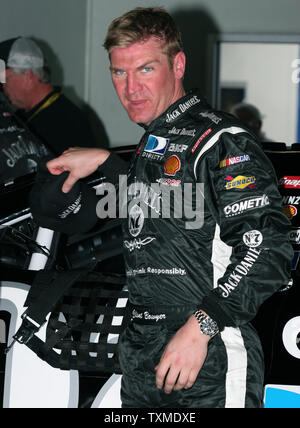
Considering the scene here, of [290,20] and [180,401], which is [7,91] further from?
[290,20]

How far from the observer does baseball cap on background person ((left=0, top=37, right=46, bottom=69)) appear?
3.89m

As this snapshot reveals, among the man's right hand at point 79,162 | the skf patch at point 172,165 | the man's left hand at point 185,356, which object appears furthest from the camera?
the man's right hand at point 79,162

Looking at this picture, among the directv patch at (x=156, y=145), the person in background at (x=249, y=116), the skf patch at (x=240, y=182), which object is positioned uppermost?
the person in background at (x=249, y=116)

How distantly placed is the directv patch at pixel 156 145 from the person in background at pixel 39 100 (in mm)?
2145

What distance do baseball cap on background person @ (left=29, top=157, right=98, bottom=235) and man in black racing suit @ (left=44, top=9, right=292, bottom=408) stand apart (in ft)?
0.81

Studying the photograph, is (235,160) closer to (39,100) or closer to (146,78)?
(146,78)

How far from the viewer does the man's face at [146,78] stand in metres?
1.64

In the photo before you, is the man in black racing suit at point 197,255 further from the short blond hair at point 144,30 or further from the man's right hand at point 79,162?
the man's right hand at point 79,162

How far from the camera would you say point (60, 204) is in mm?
1893

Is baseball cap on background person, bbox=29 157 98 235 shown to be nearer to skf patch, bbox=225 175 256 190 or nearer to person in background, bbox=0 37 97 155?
skf patch, bbox=225 175 256 190

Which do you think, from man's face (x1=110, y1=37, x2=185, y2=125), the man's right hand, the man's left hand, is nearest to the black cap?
the man's right hand

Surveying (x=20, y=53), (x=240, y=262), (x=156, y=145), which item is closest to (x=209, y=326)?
(x=240, y=262)

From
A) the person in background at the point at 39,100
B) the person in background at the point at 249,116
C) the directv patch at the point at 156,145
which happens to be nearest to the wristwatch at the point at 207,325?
the directv patch at the point at 156,145
